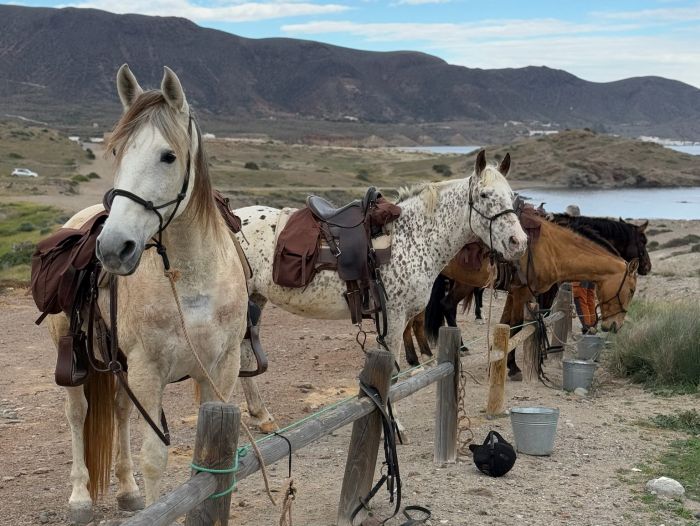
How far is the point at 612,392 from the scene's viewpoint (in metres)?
8.25

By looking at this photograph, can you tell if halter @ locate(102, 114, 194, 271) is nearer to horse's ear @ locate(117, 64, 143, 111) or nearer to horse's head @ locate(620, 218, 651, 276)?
horse's ear @ locate(117, 64, 143, 111)

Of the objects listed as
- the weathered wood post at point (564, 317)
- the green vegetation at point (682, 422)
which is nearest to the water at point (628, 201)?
the weathered wood post at point (564, 317)

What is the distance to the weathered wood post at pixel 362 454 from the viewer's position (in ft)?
14.8

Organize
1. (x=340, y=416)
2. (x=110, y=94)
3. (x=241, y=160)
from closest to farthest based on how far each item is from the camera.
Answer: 1. (x=340, y=416)
2. (x=241, y=160)
3. (x=110, y=94)

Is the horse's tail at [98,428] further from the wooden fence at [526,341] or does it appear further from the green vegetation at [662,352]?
the green vegetation at [662,352]

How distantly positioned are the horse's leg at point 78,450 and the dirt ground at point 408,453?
0.63 feet

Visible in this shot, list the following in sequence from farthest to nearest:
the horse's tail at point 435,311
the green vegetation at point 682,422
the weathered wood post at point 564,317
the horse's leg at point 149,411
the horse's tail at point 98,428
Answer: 1. the weathered wood post at point 564,317
2. the horse's tail at point 435,311
3. the green vegetation at point 682,422
4. the horse's tail at point 98,428
5. the horse's leg at point 149,411

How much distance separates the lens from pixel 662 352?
8.16 m

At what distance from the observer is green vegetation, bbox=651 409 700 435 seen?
667 cm

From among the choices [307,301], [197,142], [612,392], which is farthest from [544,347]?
[197,142]

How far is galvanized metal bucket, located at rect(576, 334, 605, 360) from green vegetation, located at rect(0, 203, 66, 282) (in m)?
11.2

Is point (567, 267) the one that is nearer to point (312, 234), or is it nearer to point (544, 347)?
point (544, 347)

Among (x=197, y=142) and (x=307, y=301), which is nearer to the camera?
(x=197, y=142)

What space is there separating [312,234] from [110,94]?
198 metres
